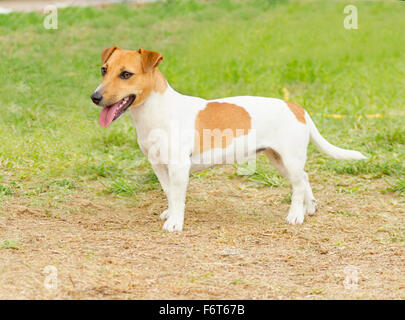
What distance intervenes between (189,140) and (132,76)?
0.67 meters

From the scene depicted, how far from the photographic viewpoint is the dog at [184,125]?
4660 mm

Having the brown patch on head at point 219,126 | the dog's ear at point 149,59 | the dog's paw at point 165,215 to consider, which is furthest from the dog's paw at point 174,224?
the dog's ear at point 149,59

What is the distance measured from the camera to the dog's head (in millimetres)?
4586

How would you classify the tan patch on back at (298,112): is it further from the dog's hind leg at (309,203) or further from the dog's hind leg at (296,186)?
the dog's hind leg at (309,203)

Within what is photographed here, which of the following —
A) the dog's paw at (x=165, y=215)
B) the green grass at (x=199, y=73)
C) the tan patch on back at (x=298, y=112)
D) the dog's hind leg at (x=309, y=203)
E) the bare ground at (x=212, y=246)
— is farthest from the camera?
the green grass at (x=199, y=73)

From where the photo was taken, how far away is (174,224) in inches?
194

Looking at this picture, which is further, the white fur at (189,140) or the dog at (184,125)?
the white fur at (189,140)

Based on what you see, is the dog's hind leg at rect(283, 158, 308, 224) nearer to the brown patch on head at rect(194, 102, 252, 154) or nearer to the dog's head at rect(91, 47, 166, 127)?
the brown patch on head at rect(194, 102, 252, 154)

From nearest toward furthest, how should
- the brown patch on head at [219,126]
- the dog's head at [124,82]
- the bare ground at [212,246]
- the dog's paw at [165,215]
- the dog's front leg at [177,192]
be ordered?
the bare ground at [212,246]
the dog's head at [124,82]
the dog's front leg at [177,192]
the brown patch on head at [219,126]
the dog's paw at [165,215]

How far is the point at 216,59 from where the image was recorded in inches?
442

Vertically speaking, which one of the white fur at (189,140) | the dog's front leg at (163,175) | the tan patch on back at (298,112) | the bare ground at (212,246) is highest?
the tan patch on back at (298,112)

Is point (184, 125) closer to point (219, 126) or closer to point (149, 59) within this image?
point (219, 126)

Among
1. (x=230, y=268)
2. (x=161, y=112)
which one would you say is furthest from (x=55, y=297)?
(x=161, y=112)

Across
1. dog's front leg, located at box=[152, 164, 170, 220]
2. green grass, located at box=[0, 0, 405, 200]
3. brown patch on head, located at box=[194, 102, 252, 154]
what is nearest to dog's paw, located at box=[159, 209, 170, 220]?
dog's front leg, located at box=[152, 164, 170, 220]
